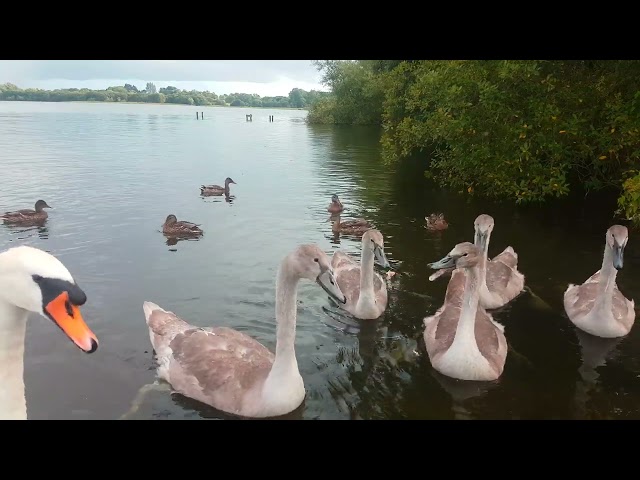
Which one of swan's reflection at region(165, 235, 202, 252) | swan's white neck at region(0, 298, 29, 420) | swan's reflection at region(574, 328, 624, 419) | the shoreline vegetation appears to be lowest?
swan's reflection at region(574, 328, 624, 419)

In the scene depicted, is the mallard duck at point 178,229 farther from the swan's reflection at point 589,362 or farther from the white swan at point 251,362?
the swan's reflection at point 589,362

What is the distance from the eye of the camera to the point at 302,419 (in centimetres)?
643

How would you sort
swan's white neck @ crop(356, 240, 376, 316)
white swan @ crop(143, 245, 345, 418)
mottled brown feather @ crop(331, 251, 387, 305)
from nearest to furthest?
1. white swan @ crop(143, 245, 345, 418)
2. swan's white neck @ crop(356, 240, 376, 316)
3. mottled brown feather @ crop(331, 251, 387, 305)

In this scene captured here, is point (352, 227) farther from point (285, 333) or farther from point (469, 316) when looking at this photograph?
point (285, 333)

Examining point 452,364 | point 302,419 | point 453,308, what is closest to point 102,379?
point 302,419

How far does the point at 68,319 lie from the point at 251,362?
139 inches

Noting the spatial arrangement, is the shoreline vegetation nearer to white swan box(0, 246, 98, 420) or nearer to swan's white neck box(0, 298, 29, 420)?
white swan box(0, 246, 98, 420)

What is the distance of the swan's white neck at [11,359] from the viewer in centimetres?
373

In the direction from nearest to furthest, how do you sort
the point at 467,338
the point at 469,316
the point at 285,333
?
1. the point at 285,333
2. the point at 467,338
3. the point at 469,316

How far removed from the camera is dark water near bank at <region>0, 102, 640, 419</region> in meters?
6.86

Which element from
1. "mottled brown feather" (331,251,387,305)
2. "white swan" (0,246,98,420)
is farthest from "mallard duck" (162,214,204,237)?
"white swan" (0,246,98,420)

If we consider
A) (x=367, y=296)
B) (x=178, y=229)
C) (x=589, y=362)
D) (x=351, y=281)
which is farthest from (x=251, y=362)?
(x=178, y=229)

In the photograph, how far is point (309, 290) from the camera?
419 inches

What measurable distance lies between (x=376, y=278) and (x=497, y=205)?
1003 cm
